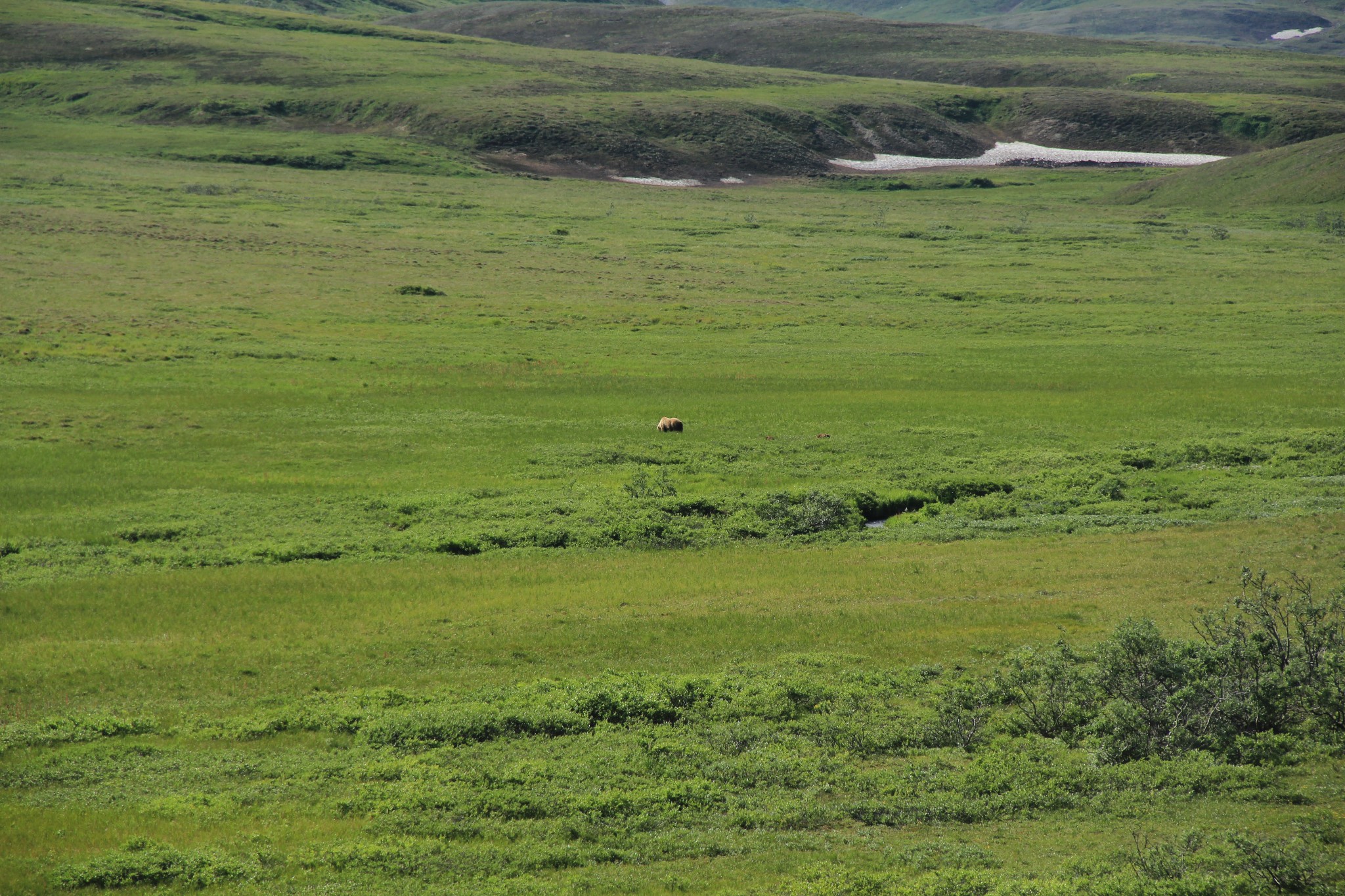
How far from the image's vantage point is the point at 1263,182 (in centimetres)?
14925

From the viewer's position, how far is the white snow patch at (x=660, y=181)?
166625mm

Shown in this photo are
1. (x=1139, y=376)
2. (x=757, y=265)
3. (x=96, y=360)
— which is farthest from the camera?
(x=757, y=265)

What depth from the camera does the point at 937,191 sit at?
172 metres

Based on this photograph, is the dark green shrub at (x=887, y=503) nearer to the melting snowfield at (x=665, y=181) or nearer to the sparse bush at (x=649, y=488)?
the sparse bush at (x=649, y=488)

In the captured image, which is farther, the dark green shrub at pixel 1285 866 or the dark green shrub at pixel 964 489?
the dark green shrub at pixel 964 489

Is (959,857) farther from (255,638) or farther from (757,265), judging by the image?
(757,265)

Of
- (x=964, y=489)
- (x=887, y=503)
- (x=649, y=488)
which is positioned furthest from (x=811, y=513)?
(x=964, y=489)

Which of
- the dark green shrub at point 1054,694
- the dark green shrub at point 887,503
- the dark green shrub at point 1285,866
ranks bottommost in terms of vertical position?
the dark green shrub at point 887,503

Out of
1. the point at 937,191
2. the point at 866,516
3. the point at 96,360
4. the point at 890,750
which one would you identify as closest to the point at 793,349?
the point at 866,516

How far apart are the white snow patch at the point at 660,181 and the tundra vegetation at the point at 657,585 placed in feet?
288

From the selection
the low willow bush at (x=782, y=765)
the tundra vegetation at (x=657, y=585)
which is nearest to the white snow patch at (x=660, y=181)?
the tundra vegetation at (x=657, y=585)

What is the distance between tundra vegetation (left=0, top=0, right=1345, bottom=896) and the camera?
15.0 metres

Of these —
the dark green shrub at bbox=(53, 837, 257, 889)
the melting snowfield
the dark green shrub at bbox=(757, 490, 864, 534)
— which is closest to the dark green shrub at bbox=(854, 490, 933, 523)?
the dark green shrub at bbox=(757, 490, 864, 534)

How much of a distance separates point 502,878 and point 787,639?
10.6m
